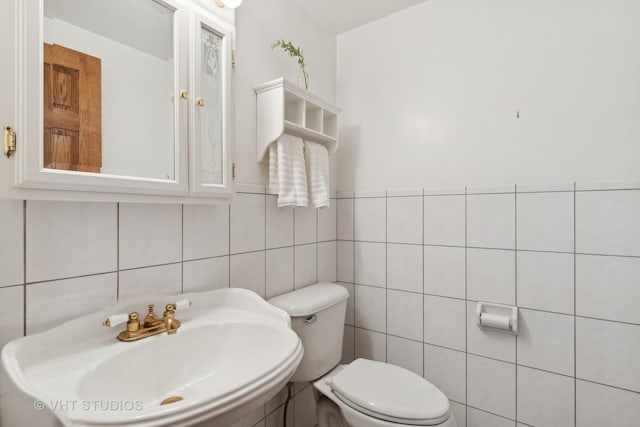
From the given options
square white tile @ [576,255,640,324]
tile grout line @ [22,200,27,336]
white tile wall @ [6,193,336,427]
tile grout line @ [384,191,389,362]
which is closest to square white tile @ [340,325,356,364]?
tile grout line @ [384,191,389,362]

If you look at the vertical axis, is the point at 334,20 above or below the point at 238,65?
above

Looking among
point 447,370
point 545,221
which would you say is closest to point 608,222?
point 545,221

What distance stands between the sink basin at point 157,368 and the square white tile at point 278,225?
0.34 metres

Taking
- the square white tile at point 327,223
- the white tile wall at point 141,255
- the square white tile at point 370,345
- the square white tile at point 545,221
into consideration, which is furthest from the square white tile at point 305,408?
the square white tile at point 545,221

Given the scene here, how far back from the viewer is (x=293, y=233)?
155 centimetres

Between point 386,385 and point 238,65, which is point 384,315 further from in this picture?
point 238,65

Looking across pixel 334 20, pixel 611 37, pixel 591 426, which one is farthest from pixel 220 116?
pixel 591 426

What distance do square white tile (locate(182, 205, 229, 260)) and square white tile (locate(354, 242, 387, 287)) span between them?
2.66 feet

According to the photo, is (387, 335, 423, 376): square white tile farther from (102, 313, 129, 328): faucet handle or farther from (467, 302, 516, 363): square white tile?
(102, 313, 129, 328): faucet handle

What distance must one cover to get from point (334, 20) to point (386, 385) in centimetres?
179

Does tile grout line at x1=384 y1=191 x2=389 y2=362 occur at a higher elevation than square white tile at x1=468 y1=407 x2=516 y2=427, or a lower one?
higher

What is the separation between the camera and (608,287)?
1.20 m

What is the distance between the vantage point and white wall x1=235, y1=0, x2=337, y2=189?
1.31 meters

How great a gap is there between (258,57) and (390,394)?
1.46m
